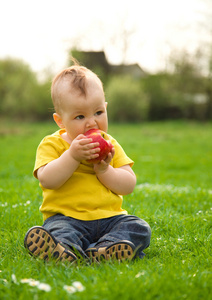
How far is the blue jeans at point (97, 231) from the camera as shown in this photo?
7.96 feet

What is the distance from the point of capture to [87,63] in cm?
3422

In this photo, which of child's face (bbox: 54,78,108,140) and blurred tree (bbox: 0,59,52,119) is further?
blurred tree (bbox: 0,59,52,119)

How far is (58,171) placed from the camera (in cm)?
250

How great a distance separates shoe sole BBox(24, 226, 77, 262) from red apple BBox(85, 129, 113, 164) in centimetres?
59

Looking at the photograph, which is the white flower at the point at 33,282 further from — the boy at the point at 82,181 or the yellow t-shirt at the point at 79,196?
the yellow t-shirt at the point at 79,196

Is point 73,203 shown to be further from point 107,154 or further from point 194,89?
point 194,89

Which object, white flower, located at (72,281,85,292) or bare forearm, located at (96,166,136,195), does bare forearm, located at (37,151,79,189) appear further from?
white flower, located at (72,281,85,292)

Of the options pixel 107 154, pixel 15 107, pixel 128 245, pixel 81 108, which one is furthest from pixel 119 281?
pixel 15 107

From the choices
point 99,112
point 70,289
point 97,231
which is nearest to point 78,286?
point 70,289

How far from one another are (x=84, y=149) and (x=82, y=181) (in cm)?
35

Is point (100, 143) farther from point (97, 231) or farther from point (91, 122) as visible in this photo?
point (97, 231)

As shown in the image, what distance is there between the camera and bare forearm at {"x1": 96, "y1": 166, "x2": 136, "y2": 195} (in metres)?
2.63

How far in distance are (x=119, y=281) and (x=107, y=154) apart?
2.97 ft

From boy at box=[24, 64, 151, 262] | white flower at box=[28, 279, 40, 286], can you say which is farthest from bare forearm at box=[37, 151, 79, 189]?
white flower at box=[28, 279, 40, 286]
